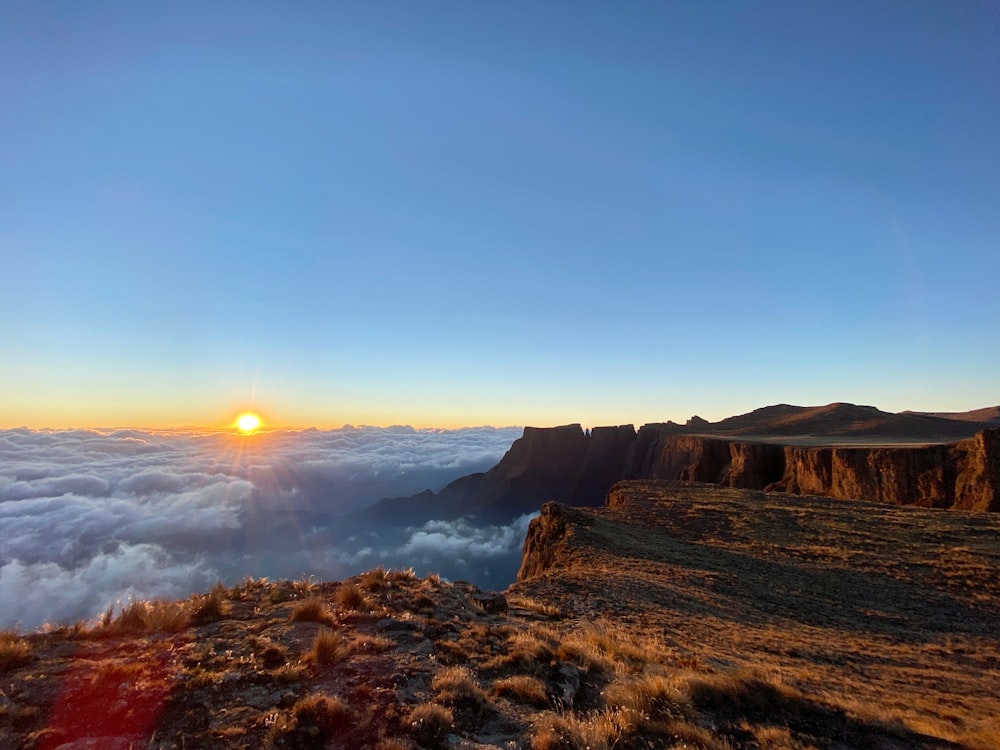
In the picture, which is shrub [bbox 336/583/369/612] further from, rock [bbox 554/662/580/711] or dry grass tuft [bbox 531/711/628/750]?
dry grass tuft [bbox 531/711/628/750]

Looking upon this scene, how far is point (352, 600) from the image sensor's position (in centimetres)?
1077

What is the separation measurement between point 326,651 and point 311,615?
2.43 m

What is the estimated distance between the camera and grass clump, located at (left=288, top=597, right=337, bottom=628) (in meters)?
9.29

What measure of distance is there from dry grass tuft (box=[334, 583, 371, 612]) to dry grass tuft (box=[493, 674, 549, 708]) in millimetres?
4459

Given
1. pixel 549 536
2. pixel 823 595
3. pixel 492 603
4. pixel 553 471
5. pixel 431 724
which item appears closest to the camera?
pixel 431 724

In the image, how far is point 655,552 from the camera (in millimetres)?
26484

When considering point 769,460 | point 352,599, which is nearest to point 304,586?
point 352,599

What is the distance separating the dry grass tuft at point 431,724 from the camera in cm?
534

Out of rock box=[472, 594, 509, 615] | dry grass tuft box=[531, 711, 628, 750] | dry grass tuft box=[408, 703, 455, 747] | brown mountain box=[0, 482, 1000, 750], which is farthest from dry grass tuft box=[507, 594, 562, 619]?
dry grass tuft box=[408, 703, 455, 747]

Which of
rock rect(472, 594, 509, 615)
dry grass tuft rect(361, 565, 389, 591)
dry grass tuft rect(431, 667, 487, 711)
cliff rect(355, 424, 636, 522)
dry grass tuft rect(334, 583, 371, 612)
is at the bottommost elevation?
cliff rect(355, 424, 636, 522)

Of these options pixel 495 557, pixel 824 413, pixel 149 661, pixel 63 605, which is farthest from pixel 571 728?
pixel 63 605

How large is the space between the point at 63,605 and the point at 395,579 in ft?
754

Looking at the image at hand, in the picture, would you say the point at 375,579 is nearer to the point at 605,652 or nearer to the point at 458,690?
the point at 605,652

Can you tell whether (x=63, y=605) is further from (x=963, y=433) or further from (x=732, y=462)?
(x=963, y=433)
